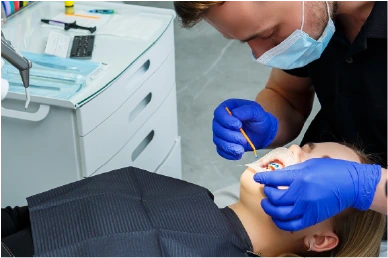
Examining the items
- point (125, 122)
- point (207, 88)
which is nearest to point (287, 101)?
point (125, 122)

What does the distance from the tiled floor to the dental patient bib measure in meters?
1.33

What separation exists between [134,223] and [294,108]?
70 cm

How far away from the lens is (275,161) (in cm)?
147

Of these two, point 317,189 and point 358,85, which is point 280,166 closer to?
point 317,189

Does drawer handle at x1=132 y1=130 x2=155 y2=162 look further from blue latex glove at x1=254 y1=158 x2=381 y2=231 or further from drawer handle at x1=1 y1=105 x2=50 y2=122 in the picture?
blue latex glove at x1=254 y1=158 x2=381 y2=231

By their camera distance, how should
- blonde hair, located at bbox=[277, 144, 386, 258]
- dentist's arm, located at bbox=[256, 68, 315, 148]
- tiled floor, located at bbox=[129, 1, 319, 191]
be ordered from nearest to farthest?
blonde hair, located at bbox=[277, 144, 386, 258] → dentist's arm, located at bbox=[256, 68, 315, 148] → tiled floor, located at bbox=[129, 1, 319, 191]

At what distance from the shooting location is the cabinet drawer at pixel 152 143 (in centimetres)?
205

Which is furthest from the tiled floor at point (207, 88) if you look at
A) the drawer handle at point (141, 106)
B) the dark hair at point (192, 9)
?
the dark hair at point (192, 9)

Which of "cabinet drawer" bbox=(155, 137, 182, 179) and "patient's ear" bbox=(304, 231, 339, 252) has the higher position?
"patient's ear" bbox=(304, 231, 339, 252)

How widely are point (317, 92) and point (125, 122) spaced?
65 cm

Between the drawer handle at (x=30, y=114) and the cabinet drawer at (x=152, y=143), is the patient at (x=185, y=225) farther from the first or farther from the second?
the cabinet drawer at (x=152, y=143)

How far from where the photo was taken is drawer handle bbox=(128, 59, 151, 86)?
2049 millimetres

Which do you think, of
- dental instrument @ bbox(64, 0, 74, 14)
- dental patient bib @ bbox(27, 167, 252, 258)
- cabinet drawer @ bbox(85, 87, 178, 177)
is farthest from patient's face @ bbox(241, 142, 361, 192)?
dental instrument @ bbox(64, 0, 74, 14)

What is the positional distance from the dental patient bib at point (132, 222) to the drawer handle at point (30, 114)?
0.42 meters
